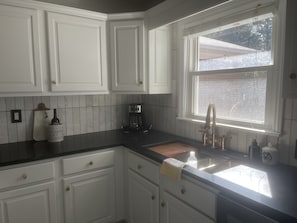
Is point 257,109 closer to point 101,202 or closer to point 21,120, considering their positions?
point 101,202

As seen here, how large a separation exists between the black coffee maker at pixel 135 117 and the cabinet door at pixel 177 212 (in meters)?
1.06

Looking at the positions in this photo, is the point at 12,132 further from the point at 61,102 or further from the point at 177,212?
the point at 177,212

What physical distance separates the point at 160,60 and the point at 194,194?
1385 mm

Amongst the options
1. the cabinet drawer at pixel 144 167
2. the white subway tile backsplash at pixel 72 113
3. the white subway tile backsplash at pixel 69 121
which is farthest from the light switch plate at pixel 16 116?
the cabinet drawer at pixel 144 167

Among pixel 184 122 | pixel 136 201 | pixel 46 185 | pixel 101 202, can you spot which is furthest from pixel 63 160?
pixel 184 122

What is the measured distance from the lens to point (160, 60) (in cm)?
227

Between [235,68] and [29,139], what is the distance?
2.01m

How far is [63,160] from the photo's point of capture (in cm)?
182

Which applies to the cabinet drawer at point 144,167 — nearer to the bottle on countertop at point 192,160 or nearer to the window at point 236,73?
the bottle on countertop at point 192,160

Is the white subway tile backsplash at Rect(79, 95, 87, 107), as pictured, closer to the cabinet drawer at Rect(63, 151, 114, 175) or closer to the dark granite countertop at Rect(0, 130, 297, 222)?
the dark granite countertop at Rect(0, 130, 297, 222)

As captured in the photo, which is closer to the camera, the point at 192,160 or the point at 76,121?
the point at 192,160

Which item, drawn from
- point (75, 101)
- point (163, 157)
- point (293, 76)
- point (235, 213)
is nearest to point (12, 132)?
point (75, 101)

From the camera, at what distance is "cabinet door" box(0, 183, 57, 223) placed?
1.63 m

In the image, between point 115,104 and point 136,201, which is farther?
point 115,104
